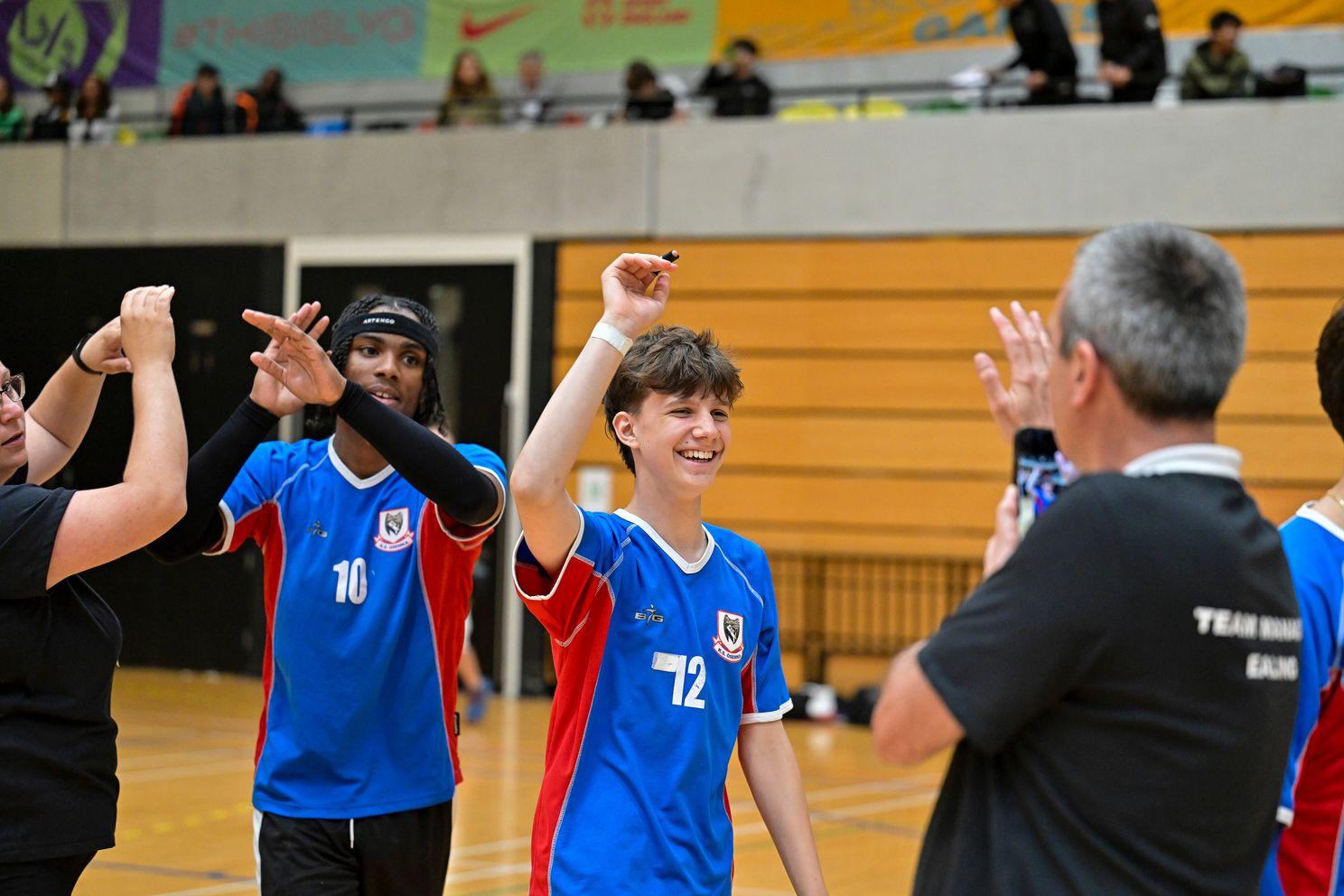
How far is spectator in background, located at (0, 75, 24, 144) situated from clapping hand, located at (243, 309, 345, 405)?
11.8m

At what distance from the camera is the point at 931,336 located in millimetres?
12414

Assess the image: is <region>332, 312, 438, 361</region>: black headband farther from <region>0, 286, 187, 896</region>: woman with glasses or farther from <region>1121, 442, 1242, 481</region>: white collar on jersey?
<region>1121, 442, 1242, 481</region>: white collar on jersey

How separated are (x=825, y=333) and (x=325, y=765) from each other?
9.49 m

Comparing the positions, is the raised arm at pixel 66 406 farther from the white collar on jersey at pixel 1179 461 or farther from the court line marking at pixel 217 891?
the court line marking at pixel 217 891

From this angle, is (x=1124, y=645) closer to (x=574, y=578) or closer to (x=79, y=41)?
(x=574, y=578)

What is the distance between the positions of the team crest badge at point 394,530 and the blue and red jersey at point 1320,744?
2.00 m

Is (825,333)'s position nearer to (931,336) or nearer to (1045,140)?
(931,336)

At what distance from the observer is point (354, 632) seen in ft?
12.0

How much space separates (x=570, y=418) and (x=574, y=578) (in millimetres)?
389

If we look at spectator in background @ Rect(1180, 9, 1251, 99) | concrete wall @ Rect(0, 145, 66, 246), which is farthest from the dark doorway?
spectator in background @ Rect(1180, 9, 1251, 99)

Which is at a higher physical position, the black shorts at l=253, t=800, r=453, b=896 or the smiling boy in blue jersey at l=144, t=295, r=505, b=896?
the smiling boy in blue jersey at l=144, t=295, r=505, b=896

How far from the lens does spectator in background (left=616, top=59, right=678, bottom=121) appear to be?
1289cm

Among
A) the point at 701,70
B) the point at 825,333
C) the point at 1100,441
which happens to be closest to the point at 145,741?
the point at 825,333

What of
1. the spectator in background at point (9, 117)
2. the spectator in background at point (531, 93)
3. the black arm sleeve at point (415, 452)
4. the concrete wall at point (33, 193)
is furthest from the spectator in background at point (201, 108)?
the black arm sleeve at point (415, 452)
